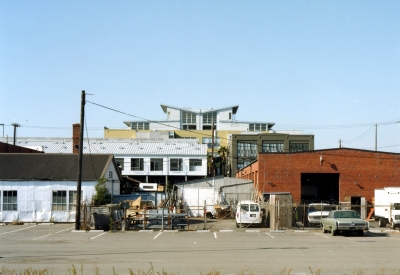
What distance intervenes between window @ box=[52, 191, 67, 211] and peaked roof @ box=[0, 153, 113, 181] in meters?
1.16

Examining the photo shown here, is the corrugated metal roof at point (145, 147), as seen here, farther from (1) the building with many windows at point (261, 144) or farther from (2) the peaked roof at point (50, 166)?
(2) the peaked roof at point (50, 166)

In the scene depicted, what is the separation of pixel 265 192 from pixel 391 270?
34.1m

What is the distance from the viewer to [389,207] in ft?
118

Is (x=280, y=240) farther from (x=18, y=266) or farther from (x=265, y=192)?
(x=265, y=192)

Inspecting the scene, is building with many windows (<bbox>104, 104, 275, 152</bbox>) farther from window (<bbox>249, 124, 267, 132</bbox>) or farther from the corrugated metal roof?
the corrugated metal roof

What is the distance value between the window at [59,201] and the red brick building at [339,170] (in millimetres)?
18029

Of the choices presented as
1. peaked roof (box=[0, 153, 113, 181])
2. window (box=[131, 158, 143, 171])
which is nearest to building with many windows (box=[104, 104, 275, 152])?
window (box=[131, 158, 143, 171])

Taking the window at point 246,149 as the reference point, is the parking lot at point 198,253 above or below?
below

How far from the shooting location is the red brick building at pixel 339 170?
49.7 m

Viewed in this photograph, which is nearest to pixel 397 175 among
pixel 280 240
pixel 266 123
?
pixel 280 240

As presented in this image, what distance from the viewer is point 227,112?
4579 inches

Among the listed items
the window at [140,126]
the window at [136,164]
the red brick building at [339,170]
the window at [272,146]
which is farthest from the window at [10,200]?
the window at [140,126]

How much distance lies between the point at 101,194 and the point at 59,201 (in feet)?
A: 11.7

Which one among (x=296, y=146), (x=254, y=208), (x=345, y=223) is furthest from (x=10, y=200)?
(x=296, y=146)
